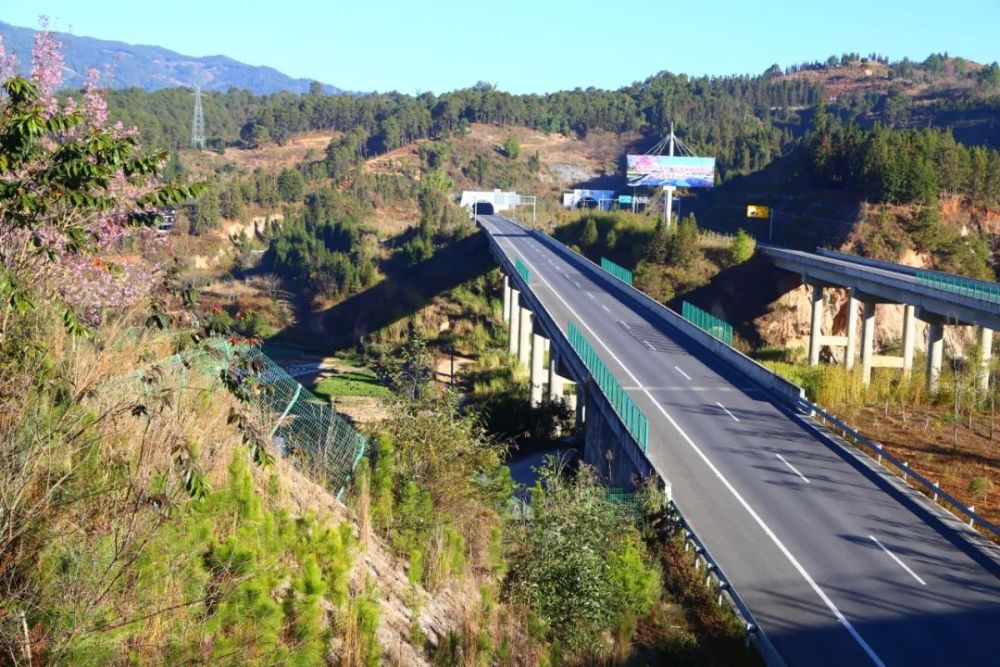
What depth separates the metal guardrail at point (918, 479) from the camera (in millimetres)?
18328

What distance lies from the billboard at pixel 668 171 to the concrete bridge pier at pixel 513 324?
17195 mm

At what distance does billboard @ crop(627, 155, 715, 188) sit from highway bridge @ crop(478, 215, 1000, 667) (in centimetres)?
4191

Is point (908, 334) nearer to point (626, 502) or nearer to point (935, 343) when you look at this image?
point (935, 343)

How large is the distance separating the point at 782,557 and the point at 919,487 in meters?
6.35

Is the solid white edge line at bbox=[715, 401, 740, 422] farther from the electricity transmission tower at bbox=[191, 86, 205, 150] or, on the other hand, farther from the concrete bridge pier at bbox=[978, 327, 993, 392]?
the electricity transmission tower at bbox=[191, 86, 205, 150]

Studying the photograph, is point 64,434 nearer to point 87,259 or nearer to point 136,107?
point 87,259

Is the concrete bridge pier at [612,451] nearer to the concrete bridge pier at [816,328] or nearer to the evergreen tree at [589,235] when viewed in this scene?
the concrete bridge pier at [816,328]

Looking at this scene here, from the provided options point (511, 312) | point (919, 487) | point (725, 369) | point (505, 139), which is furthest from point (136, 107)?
point (919, 487)

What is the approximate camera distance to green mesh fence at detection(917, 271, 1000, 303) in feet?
115

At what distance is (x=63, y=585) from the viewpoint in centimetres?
A: 665

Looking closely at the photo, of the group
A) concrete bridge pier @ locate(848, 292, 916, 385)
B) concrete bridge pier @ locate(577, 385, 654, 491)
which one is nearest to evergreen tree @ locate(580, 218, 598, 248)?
concrete bridge pier @ locate(848, 292, 916, 385)

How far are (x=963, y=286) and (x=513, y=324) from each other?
1096 inches

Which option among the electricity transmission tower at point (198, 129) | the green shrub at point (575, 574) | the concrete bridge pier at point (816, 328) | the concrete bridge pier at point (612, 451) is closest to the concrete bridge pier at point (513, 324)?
the concrete bridge pier at point (816, 328)

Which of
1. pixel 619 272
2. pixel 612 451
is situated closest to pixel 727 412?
pixel 612 451
